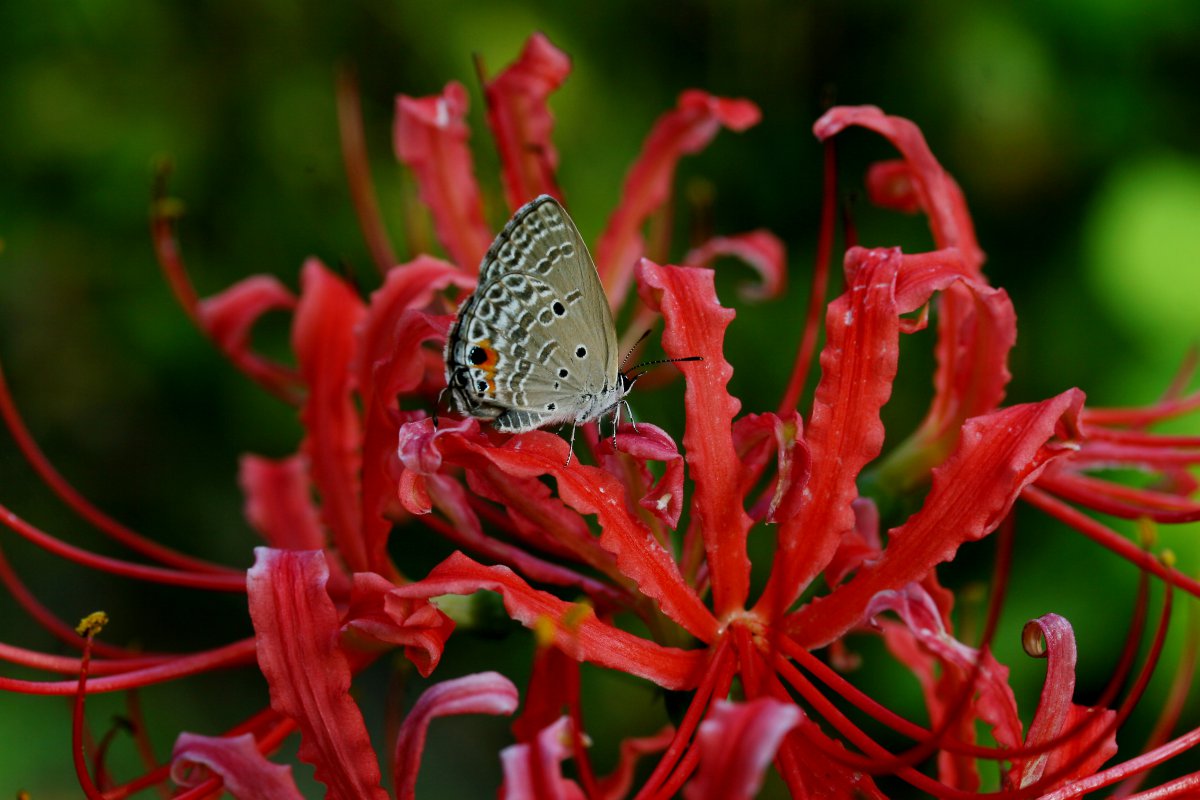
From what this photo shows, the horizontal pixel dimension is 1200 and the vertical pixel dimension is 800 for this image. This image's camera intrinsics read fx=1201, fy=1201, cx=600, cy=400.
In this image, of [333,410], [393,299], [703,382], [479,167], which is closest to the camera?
[703,382]

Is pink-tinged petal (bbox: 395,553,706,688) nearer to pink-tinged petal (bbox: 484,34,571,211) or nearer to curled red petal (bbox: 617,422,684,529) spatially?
curled red petal (bbox: 617,422,684,529)

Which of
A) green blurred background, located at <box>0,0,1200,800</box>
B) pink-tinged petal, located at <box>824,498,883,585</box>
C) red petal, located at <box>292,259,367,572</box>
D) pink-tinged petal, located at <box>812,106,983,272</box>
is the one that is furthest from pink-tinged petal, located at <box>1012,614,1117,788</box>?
green blurred background, located at <box>0,0,1200,800</box>

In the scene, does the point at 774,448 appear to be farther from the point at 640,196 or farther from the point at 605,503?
the point at 640,196

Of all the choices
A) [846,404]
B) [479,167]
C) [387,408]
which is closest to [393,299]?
[387,408]

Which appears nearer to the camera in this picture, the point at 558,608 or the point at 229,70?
the point at 558,608

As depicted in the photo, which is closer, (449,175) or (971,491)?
(971,491)

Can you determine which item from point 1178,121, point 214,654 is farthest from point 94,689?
point 1178,121

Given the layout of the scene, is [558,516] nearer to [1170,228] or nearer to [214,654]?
[214,654]
